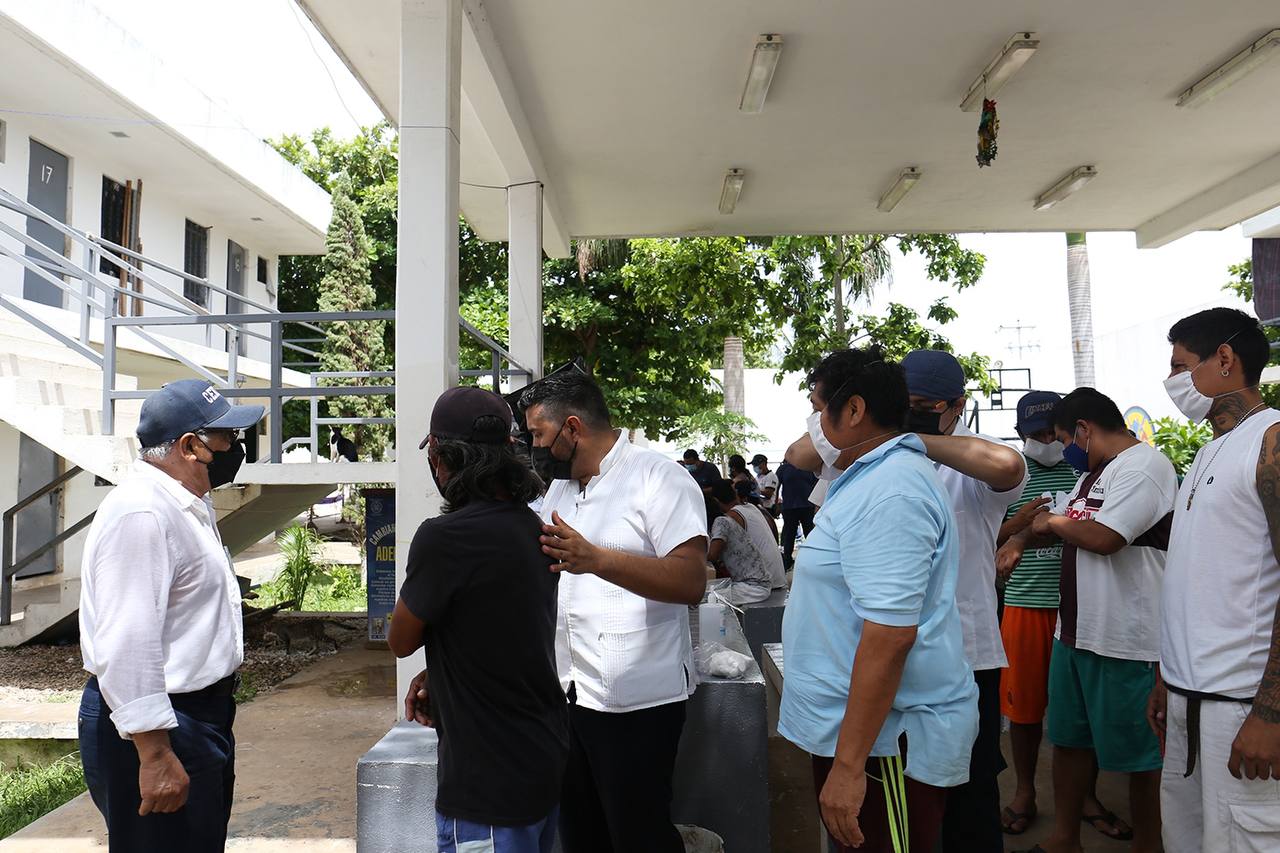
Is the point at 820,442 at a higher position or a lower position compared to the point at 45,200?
lower

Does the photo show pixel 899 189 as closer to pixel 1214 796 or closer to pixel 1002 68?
pixel 1002 68

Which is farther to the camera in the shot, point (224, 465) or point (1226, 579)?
point (224, 465)

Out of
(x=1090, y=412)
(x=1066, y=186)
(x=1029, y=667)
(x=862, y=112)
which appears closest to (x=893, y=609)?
(x=1090, y=412)

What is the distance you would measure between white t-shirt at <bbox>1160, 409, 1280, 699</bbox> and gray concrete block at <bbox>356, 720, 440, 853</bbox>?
2.44 m

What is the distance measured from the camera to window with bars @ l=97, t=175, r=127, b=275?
13867 millimetres

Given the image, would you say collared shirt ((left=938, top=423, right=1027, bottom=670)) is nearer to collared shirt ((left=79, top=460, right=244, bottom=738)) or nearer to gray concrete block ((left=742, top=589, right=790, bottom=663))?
collared shirt ((left=79, top=460, right=244, bottom=738))

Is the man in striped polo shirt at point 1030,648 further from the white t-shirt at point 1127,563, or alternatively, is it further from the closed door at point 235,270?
the closed door at point 235,270

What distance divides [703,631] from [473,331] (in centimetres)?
308

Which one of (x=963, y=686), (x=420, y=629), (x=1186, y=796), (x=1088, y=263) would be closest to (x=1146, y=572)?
(x=1186, y=796)

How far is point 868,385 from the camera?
2285 millimetres

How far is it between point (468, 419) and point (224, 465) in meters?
1.10

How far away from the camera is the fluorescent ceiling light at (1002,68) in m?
5.84

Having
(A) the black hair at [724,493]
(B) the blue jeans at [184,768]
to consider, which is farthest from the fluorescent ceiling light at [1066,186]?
(B) the blue jeans at [184,768]

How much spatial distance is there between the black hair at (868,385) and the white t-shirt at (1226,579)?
875 mm
